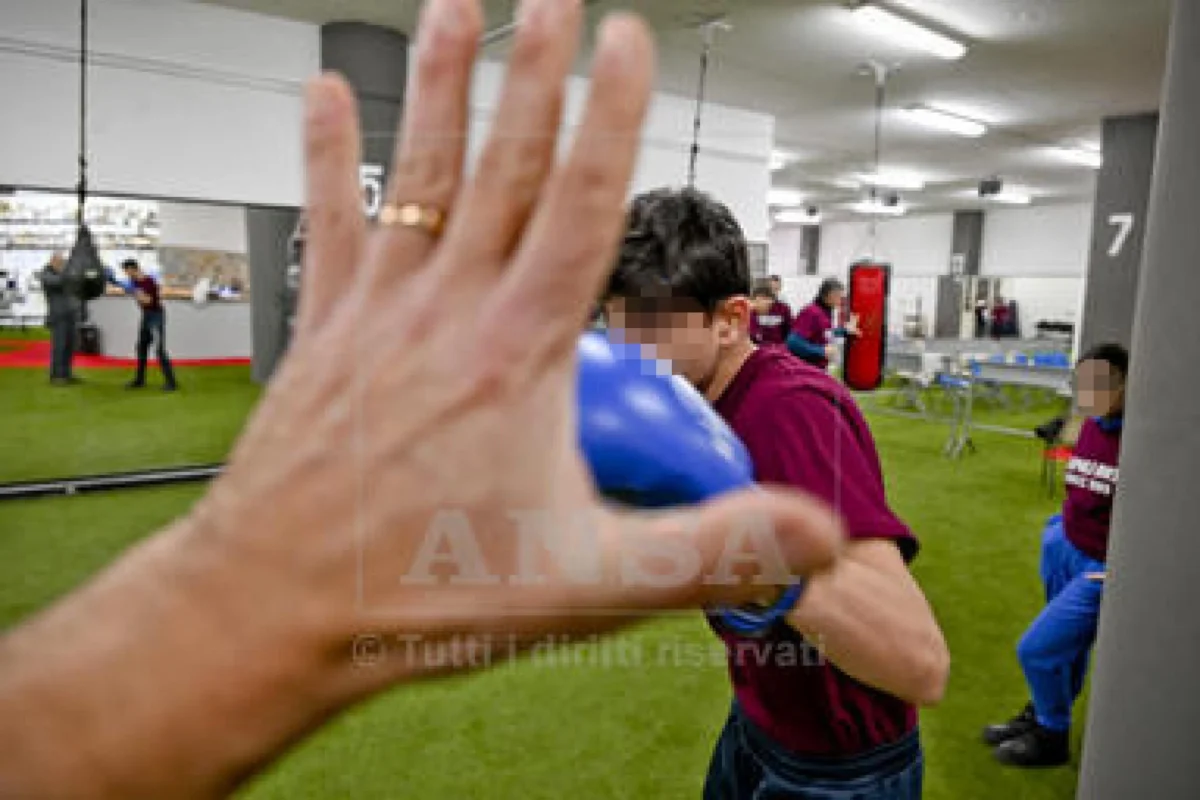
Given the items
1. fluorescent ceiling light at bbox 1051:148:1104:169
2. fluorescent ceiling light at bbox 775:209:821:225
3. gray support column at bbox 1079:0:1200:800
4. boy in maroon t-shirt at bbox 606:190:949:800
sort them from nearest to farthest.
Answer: boy in maroon t-shirt at bbox 606:190:949:800 < gray support column at bbox 1079:0:1200:800 < fluorescent ceiling light at bbox 1051:148:1104:169 < fluorescent ceiling light at bbox 775:209:821:225

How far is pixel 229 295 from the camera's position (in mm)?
11734

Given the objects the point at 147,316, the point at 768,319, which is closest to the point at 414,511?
the point at 768,319

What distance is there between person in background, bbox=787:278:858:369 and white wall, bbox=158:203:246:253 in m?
8.52

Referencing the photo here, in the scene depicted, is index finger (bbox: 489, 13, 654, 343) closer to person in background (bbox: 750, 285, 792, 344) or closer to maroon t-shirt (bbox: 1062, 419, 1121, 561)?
maroon t-shirt (bbox: 1062, 419, 1121, 561)

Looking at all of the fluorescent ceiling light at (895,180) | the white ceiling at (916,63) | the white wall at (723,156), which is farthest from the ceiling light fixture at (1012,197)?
the white wall at (723,156)

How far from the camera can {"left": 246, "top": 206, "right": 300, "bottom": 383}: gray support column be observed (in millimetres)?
7480

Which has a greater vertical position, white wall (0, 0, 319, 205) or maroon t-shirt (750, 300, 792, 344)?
white wall (0, 0, 319, 205)

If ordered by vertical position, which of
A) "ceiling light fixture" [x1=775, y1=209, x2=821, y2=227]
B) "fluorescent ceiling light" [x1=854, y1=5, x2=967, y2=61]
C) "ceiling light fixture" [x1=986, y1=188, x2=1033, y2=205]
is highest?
"ceiling light fixture" [x1=986, y1=188, x2=1033, y2=205]

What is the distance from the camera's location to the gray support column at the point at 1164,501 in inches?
56.5

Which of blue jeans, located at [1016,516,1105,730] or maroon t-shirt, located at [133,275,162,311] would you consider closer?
blue jeans, located at [1016,516,1105,730]

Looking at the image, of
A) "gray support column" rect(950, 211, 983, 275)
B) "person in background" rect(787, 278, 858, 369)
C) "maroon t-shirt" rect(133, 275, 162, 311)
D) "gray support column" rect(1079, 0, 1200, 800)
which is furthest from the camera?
"gray support column" rect(950, 211, 983, 275)

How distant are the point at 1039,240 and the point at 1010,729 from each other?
14912mm

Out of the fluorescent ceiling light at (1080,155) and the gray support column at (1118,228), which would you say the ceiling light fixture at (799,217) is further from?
the gray support column at (1118,228)

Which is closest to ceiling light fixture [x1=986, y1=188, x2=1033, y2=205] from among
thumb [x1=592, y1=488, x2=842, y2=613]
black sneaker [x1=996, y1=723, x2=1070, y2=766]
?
black sneaker [x1=996, y1=723, x2=1070, y2=766]
